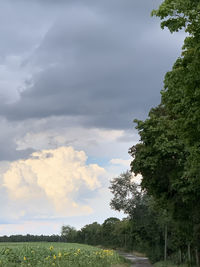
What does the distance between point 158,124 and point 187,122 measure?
1223cm

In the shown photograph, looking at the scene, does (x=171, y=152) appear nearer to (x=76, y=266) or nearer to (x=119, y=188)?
(x=76, y=266)

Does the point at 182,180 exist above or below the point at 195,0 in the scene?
below

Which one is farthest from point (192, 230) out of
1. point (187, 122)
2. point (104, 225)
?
point (104, 225)

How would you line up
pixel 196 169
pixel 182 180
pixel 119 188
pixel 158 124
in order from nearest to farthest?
1. pixel 196 169
2. pixel 182 180
3. pixel 158 124
4. pixel 119 188

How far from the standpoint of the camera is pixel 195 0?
16.3m

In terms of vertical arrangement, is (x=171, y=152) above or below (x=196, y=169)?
above

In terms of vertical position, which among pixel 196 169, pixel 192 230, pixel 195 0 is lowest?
pixel 192 230

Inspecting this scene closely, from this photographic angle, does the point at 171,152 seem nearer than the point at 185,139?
No

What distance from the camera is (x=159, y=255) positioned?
56969 mm

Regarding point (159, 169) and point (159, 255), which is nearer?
point (159, 169)

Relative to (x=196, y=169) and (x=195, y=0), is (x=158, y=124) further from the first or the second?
(x=195, y=0)

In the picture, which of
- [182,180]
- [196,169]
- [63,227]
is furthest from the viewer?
[63,227]

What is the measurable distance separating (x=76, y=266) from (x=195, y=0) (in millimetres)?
15848

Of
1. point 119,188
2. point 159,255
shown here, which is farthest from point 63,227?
point 159,255
